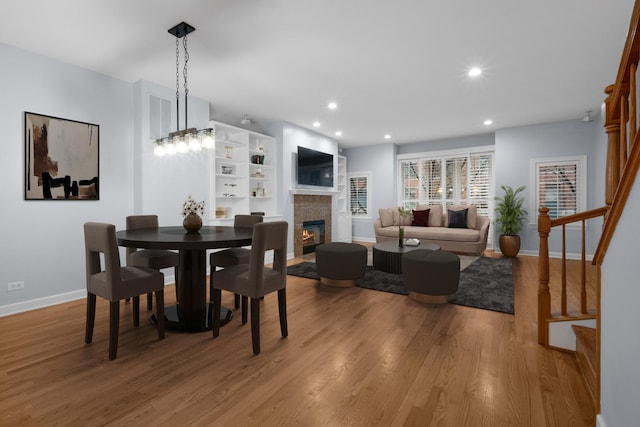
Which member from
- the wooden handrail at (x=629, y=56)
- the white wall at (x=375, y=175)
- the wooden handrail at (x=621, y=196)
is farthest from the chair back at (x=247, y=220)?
the white wall at (x=375, y=175)

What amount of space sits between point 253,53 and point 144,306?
9.25 ft

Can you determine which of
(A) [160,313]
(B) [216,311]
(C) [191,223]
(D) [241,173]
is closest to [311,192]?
(D) [241,173]

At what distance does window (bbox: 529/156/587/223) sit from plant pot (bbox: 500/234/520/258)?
0.67 metres

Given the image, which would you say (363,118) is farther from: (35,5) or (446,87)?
(35,5)

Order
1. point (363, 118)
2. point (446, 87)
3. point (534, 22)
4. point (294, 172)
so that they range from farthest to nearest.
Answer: point (294, 172) → point (363, 118) → point (446, 87) → point (534, 22)

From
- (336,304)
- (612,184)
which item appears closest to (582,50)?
(612,184)

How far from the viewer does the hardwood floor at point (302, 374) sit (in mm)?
1547

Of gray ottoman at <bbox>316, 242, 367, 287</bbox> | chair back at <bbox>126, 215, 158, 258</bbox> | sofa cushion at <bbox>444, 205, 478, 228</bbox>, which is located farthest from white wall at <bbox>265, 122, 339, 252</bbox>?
sofa cushion at <bbox>444, 205, 478, 228</bbox>

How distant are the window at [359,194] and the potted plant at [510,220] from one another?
126 inches

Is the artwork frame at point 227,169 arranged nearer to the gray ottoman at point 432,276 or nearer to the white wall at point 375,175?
the gray ottoman at point 432,276

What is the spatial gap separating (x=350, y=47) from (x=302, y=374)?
9.59 ft

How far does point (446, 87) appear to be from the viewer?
13.5 feet

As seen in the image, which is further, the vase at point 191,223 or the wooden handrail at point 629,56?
the vase at point 191,223

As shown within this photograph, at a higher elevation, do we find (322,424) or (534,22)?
(534,22)
